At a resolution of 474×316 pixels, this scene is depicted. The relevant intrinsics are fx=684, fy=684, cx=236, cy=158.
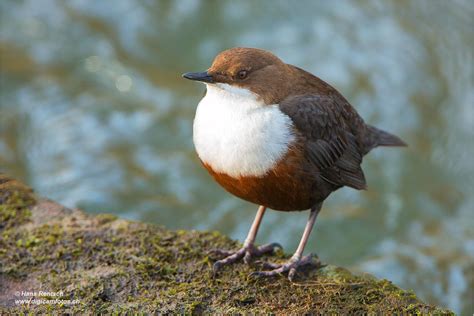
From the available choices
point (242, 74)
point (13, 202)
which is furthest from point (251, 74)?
point (13, 202)

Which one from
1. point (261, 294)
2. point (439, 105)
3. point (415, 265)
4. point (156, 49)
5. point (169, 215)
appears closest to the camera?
point (261, 294)

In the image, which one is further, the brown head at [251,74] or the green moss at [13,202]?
the green moss at [13,202]

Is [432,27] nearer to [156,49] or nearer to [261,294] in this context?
[156,49]

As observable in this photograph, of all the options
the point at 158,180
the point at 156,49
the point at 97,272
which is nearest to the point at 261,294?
the point at 97,272

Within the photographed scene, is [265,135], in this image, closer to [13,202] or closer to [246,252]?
[246,252]

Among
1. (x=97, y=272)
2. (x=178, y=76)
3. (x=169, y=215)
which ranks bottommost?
(x=97, y=272)

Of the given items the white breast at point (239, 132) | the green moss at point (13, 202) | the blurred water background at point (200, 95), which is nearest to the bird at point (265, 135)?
the white breast at point (239, 132)

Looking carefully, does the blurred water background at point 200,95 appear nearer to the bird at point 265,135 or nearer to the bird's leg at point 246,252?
the bird's leg at point 246,252
